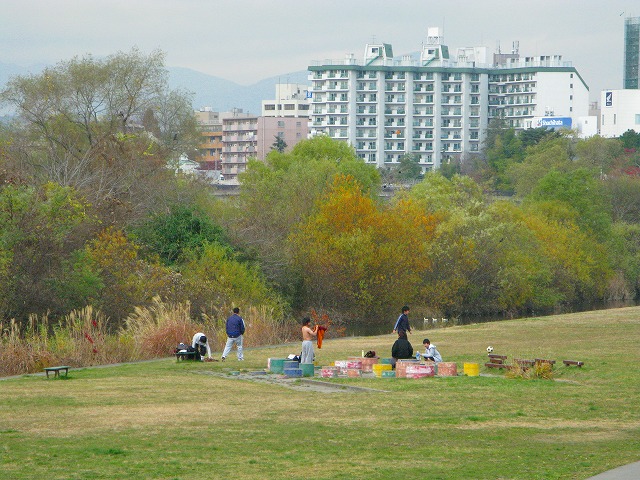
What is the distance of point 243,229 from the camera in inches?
2445

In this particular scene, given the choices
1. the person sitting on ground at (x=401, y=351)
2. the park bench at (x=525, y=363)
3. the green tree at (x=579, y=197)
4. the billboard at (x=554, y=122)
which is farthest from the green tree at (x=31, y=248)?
the billboard at (x=554, y=122)

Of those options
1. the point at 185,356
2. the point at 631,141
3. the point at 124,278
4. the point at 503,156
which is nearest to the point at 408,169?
the point at 503,156

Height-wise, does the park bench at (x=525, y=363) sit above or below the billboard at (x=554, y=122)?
below

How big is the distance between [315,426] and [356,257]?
45.1m

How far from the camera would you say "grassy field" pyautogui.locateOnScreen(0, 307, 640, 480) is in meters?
14.9

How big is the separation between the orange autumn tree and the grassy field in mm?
33405

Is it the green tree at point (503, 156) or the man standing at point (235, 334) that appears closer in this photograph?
the man standing at point (235, 334)

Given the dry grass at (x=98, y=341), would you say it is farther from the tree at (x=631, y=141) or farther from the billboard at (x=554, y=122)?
the billboard at (x=554, y=122)

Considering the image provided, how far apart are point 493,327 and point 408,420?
28.9 metres

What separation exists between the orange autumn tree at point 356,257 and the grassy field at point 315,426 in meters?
33.4

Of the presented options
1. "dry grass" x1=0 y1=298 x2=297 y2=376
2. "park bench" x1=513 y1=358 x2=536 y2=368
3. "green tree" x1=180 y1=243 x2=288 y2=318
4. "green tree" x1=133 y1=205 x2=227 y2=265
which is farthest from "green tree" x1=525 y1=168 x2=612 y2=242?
"park bench" x1=513 y1=358 x2=536 y2=368

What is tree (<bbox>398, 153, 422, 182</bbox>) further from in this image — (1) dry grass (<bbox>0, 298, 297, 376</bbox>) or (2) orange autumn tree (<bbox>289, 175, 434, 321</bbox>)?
(1) dry grass (<bbox>0, 298, 297, 376</bbox>)

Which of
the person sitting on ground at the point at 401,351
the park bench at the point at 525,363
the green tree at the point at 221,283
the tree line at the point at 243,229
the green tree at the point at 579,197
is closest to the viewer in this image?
the park bench at the point at 525,363

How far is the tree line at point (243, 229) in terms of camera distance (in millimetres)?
43906
